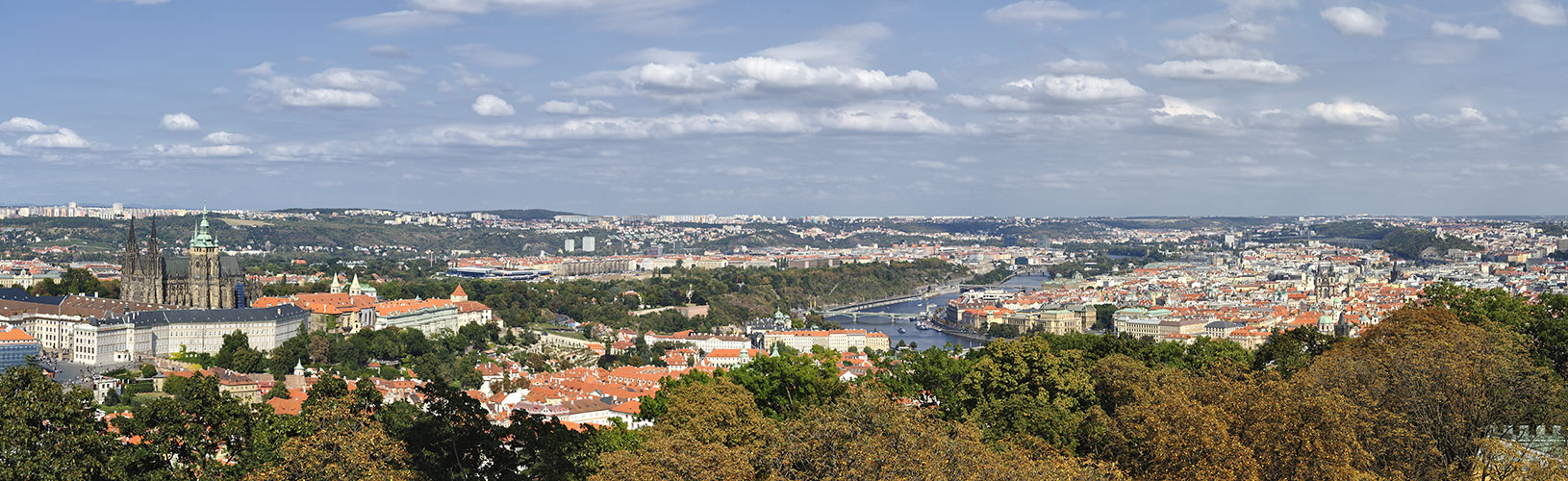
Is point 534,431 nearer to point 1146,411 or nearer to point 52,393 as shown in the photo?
point 52,393

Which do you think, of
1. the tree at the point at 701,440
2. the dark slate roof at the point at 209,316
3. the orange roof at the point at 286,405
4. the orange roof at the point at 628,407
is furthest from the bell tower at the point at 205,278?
the tree at the point at 701,440

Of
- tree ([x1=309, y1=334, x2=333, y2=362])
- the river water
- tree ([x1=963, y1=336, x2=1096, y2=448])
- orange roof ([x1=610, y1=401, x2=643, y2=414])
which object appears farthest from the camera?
the river water

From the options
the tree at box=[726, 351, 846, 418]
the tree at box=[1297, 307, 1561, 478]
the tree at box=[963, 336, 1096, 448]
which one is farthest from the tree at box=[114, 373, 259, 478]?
the tree at box=[1297, 307, 1561, 478]

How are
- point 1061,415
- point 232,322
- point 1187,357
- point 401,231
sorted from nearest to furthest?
1. point 1061,415
2. point 1187,357
3. point 232,322
4. point 401,231

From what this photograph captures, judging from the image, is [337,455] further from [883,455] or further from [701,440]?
[883,455]

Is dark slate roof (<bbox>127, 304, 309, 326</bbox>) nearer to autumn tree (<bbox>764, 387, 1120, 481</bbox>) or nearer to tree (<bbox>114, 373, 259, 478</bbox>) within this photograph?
tree (<bbox>114, 373, 259, 478</bbox>)

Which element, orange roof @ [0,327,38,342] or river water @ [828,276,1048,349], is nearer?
orange roof @ [0,327,38,342]

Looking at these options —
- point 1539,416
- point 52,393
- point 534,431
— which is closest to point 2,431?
point 52,393
